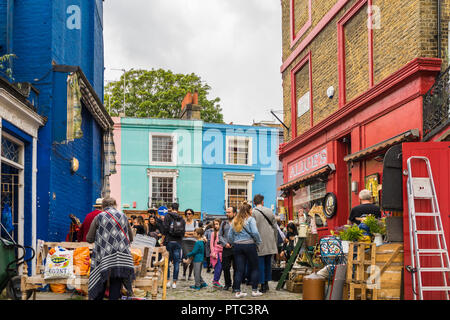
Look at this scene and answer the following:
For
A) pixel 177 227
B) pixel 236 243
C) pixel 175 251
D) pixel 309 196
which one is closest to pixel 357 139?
pixel 309 196

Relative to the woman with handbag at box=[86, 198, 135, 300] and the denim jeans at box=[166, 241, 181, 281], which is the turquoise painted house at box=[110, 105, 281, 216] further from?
the woman with handbag at box=[86, 198, 135, 300]

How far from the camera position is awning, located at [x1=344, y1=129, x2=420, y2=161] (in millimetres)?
12180

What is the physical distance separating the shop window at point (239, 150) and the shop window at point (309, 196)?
A: 12.1 meters

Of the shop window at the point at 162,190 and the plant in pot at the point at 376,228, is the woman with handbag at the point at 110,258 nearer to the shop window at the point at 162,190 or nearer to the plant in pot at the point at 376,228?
the plant in pot at the point at 376,228

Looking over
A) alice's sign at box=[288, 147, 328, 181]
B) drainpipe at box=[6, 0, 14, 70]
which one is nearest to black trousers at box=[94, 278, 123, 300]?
drainpipe at box=[6, 0, 14, 70]

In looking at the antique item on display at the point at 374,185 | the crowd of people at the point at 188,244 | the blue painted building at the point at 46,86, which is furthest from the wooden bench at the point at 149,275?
the antique item on display at the point at 374,185

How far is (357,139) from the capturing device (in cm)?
1561

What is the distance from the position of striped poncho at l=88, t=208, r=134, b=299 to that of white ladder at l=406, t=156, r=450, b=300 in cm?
372

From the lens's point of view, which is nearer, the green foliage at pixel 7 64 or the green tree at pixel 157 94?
the green foliage at pixel 7 64

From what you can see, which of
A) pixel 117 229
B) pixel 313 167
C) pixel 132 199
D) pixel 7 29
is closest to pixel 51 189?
pixel 7 29

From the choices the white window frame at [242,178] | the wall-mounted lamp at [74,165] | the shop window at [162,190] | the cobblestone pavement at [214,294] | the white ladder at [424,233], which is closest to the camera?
the white ladder at [424,233]

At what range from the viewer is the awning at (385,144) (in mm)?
12180

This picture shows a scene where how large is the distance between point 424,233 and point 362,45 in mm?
9042

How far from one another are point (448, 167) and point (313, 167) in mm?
11591
